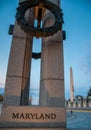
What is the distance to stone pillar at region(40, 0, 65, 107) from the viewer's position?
547 cm

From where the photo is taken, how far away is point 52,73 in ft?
18.8

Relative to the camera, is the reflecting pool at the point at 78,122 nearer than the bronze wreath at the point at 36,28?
No

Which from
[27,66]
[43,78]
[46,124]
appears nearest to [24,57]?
[27,66]

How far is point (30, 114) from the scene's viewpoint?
15.7ft

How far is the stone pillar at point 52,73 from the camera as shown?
5.47 metres

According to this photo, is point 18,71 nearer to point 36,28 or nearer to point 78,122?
point 36,28

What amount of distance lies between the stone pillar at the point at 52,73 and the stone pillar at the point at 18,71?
706mm

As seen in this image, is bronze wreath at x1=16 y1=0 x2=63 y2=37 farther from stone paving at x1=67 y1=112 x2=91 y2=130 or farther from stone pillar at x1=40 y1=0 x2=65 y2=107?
stone paving at x1=67 y1=112 x2=91 y2=130

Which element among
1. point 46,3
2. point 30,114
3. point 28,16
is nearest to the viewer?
point 30,114

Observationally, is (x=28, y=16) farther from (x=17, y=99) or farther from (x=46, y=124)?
(x=46, y=124)

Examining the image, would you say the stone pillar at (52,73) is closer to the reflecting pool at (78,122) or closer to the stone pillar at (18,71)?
the stone pillar at (18,71)

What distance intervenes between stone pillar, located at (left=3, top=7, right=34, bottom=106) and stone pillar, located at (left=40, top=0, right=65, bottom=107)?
2.32ft

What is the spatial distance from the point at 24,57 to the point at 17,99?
1.79 meters

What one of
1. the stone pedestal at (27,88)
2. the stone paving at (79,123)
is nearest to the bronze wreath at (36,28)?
the stone pedestal at (27,88)
